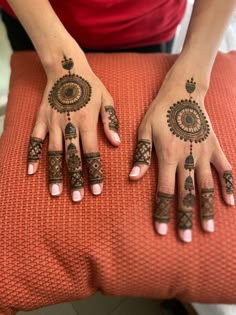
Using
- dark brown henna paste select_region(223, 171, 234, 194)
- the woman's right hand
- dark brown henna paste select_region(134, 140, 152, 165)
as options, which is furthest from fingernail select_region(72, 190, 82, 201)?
dark brown henna paste select_region(223, 171, 234, 194)

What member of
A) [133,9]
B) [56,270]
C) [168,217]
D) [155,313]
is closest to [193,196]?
[168,217]

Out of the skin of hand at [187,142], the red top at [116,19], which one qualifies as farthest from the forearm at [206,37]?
the red top at [116,19]

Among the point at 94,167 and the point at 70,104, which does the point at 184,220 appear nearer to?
the point at 94,167

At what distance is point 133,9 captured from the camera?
0.75m

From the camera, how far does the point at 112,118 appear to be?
631mm

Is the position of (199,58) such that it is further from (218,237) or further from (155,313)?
(155,313)

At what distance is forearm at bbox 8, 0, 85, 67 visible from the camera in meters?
0.68

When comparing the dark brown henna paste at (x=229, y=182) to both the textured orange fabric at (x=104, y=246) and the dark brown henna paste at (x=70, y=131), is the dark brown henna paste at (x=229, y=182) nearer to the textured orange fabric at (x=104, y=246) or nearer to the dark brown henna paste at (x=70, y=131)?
the textured orange fabric at (x=104, y=246)

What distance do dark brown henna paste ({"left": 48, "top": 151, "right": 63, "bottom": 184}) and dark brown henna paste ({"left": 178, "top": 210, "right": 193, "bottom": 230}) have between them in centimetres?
20

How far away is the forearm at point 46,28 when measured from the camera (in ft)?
2.23

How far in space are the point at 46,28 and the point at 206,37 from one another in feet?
1.02

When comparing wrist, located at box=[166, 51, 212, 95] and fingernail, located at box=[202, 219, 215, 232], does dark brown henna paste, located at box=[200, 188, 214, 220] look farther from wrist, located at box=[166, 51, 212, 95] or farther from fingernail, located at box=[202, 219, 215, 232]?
wrist, located at box=[166, 51, 212, 95]

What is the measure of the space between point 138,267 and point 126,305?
543mm

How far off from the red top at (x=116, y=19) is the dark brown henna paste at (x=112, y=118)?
0.23 m
